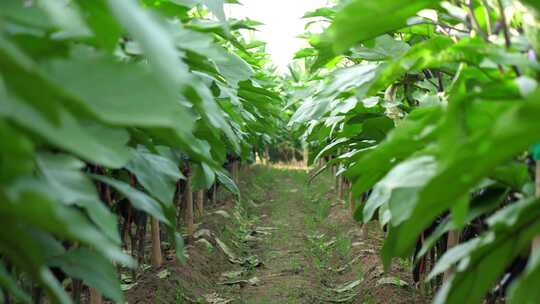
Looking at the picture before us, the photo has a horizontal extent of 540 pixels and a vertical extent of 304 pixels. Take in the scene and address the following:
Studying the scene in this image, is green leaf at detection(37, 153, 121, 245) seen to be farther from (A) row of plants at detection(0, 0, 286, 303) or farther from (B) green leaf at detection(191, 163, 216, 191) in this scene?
(B) green leaf at detection(191, 163, 216, 191)

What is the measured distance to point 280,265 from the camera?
489 centimetres

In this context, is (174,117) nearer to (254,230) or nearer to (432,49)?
(432,49)

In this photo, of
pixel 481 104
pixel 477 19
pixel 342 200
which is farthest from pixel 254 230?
pixel 481 104

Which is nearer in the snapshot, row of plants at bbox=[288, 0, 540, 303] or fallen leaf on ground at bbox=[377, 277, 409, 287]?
row of plants at bbox=[288, 0, 540, 303]

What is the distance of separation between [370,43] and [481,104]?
3.33 feet

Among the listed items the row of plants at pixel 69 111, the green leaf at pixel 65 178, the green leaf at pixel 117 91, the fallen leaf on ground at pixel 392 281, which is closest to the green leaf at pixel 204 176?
the row of plants at pixel 69 111

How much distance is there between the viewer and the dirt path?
361 cm

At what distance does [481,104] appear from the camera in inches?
38.3

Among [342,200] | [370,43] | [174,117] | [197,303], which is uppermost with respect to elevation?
[174,117]

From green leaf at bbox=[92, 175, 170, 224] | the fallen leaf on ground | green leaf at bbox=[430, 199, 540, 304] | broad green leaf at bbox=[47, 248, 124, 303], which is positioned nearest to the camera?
green leaf at bbox=[430, 199, 540, 304]

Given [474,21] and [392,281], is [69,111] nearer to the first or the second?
[474,21]

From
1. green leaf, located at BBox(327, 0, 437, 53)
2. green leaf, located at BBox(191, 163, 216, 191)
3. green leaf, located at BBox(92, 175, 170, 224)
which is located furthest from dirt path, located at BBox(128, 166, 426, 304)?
green leaf, located at BBox(327, 0, 437, 53)

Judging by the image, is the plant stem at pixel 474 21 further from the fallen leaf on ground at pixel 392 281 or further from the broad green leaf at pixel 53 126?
the fallen leaf on ground at pixel 392 281

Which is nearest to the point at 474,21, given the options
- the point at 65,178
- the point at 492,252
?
the point at 492,252
